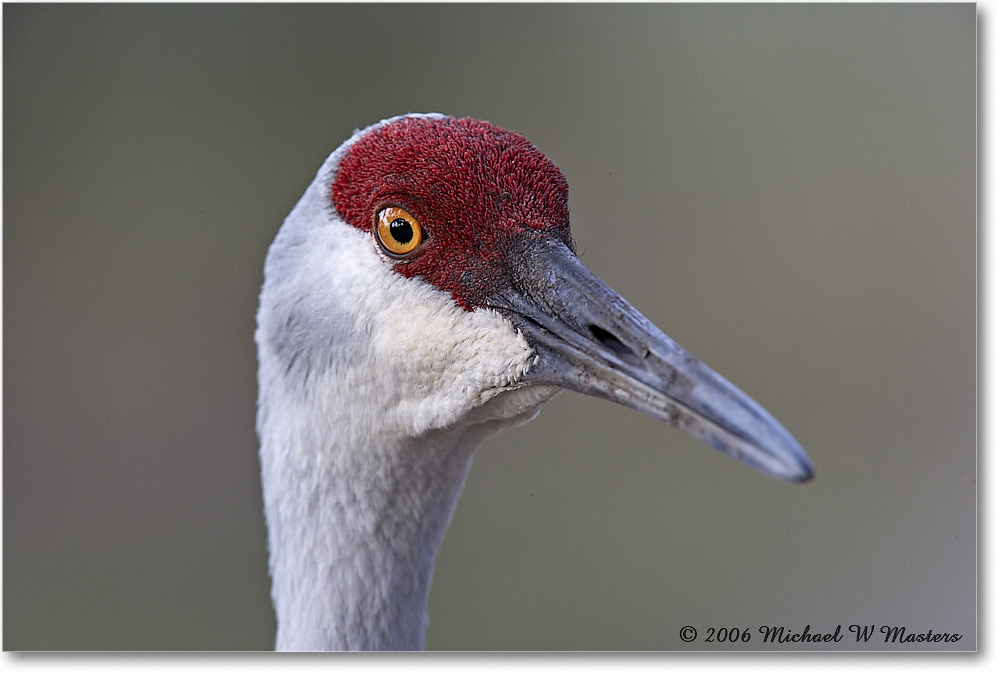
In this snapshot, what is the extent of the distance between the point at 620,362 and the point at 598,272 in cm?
74

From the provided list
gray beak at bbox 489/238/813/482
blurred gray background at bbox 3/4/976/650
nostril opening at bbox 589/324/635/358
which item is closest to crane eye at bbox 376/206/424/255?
gray beak at bbox 489/238/813/482

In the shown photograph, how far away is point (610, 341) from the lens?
162 centimetres

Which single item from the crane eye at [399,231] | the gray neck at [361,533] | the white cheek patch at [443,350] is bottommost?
the gray neck at [361,533]

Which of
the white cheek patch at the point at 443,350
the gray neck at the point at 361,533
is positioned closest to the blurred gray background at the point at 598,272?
the gray neck at the point at 361,533

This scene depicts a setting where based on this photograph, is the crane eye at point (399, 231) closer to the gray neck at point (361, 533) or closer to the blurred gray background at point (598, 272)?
the gray neck at point (361, 533)

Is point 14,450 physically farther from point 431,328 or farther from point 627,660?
point 627,660

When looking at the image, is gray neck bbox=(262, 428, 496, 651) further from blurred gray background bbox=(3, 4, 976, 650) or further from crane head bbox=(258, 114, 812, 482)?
blurred gray background bbox=(3, 4, 976, 650)

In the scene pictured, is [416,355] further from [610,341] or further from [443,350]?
[610,341]

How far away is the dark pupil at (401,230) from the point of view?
1.72m

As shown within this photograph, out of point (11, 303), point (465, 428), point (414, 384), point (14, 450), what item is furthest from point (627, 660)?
point (11, 303)

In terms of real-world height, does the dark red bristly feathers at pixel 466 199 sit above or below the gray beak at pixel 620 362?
above

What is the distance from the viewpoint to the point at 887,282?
2547 millimetres

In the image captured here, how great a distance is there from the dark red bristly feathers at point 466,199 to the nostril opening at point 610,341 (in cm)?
19

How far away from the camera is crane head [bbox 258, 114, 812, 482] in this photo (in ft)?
5.29
